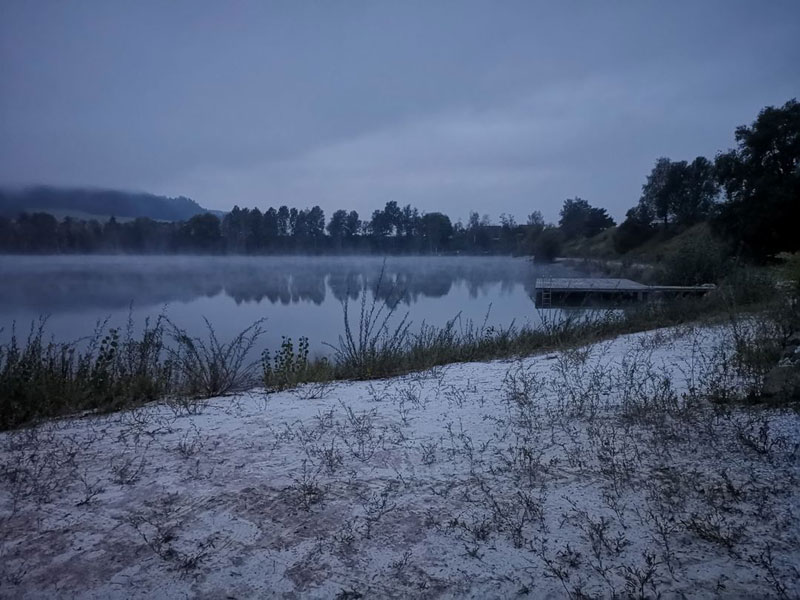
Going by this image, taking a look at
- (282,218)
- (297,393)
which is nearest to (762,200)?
(282,218)

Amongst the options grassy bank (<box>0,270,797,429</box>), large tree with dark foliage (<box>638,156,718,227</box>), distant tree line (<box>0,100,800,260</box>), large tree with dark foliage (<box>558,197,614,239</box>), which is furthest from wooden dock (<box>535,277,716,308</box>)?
large tree with dark foliage (<box>558,197,614,239</box>)

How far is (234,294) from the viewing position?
20672 millimetres

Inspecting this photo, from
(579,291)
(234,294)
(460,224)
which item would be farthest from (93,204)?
(460,224)

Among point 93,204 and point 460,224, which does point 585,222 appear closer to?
point 460,224

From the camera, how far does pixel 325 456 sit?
3.42 meters

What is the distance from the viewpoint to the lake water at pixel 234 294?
12.8 m

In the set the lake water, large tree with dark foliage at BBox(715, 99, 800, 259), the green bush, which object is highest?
large tree with dark foliage at BBox(715, 99, 800, 259)

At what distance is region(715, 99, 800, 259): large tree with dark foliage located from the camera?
75.3 feet

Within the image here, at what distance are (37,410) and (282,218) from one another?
2526 centimetres

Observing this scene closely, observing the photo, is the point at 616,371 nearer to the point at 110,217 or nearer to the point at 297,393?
the point at 297,393

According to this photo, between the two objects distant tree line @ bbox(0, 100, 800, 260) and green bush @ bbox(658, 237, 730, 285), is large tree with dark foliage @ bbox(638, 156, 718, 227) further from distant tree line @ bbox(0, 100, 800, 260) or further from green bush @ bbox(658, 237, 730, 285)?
green bush @ bbox(658, 237, 730, 285)

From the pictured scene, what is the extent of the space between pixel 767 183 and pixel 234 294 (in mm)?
23103

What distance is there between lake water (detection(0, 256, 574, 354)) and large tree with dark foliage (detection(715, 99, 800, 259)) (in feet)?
33.0

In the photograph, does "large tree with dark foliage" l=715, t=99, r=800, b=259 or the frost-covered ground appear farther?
"large tree with dark foliage" l=715, t=99, r=800, b=259
